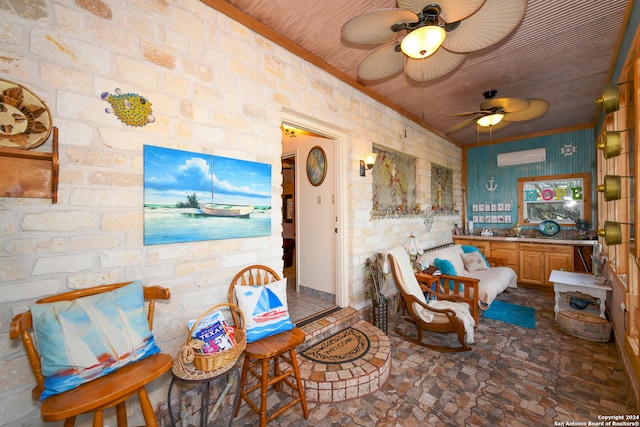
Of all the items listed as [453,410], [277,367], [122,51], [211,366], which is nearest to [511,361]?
[453,410]

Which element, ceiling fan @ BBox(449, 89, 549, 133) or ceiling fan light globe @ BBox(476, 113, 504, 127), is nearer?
ceiling fan @ BBox(449, 89, 549, 133)

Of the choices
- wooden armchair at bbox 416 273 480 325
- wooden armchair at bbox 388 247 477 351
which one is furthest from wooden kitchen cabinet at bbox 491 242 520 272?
wooden armchair at bbox 388 247 477 351

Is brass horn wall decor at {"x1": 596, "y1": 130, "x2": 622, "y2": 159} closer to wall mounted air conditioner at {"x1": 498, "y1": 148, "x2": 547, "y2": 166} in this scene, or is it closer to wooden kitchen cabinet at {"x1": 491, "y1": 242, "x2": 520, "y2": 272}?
wooden kitchen cabinet at {"x1": 491, "y1": 242, "x2": 520, "y2": 272}

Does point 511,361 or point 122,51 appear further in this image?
point 511,361

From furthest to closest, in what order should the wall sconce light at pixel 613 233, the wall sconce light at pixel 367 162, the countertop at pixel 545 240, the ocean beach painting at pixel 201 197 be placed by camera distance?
the countertop at pixel 545 240 < the wall sconce light at pixel 367 162 < the ocean beach painting at pixel 201 197 < the wall sconce light at pixel 613 233

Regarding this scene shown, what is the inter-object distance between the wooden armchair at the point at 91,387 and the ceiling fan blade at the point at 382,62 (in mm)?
2533

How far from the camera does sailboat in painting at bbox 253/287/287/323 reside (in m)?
1.83

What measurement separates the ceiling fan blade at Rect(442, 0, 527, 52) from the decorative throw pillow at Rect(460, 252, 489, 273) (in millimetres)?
3615

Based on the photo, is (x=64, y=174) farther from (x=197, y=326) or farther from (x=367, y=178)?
(x=367, y=178)

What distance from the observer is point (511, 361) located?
2.49m

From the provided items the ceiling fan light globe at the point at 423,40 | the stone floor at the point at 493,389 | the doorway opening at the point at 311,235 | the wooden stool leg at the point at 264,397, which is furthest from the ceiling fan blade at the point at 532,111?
the wooden stool leg at the point at 264,397

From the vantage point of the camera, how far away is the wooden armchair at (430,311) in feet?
8.42

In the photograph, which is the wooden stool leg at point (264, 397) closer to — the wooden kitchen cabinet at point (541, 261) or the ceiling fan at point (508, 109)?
the ceiling fan at point (508, 109)

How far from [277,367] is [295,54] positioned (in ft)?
9.21
